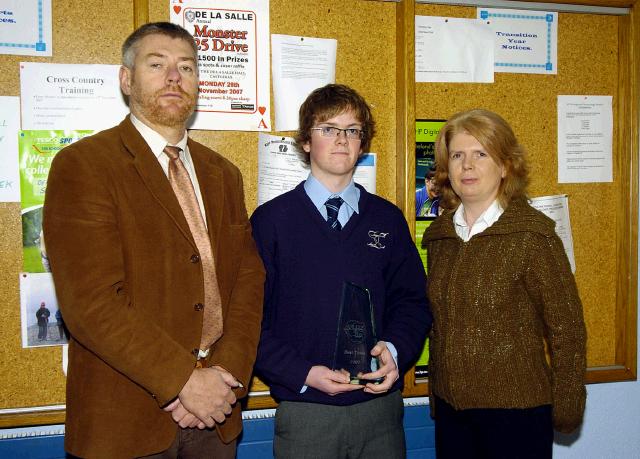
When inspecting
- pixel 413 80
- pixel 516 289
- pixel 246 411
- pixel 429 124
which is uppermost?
pixel 413 80

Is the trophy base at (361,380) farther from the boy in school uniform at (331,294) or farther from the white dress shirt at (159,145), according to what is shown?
the white dress shirt at (159,145)

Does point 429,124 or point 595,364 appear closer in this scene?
point 429,124

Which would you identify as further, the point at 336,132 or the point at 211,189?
the point at 336,132

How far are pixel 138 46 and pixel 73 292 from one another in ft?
2.44

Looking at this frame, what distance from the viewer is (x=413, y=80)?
91.2 inches

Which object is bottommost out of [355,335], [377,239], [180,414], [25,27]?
[180,414]

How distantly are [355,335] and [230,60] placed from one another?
1179 millimetres

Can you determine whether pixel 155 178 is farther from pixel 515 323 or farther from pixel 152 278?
pixel 515 323

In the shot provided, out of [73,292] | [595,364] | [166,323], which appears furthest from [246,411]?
[595,364]

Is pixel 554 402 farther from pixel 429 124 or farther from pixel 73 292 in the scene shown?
pixel 73 292

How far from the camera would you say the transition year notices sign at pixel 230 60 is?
2150mm

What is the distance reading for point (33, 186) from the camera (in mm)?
2061

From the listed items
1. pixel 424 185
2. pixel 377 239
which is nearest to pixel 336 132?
pixel 377 239

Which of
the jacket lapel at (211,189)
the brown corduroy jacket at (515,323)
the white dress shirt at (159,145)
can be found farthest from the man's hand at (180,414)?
the brown corduroy jacket at (515,323)
